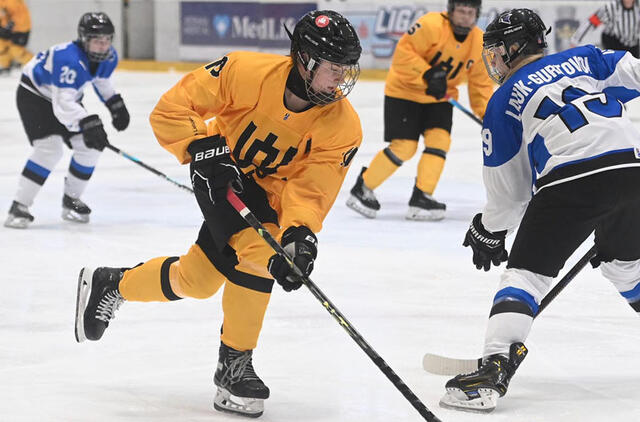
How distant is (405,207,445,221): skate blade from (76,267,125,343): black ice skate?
8.53 feet

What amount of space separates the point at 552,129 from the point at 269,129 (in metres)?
0.72

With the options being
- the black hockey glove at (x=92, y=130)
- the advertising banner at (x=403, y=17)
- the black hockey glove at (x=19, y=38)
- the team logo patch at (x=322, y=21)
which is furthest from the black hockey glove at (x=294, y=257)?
the black hockey glove at (x=19, y=38)

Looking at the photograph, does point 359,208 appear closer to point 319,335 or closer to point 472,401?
point 319,335

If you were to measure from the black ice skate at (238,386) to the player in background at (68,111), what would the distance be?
98.7 inches

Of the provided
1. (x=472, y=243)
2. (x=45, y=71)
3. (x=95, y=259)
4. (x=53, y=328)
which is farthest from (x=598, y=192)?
(x=45, y=71)

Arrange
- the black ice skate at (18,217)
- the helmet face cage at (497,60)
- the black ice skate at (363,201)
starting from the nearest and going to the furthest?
the helmet face cage at (497,60) < the black ice skate at (18,217) < the black ice skate at (363,201)

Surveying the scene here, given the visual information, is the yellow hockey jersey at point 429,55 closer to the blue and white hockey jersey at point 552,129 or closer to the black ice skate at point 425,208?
the black ice skate at point 425,208

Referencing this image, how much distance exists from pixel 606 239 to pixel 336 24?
34.7 inches

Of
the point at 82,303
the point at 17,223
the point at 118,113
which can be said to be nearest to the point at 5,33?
the point at 118,113

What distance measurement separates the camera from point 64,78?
484 centimetres

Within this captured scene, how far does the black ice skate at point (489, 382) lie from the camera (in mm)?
2535

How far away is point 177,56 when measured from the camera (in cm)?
1324

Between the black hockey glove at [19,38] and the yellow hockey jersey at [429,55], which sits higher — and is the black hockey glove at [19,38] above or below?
below

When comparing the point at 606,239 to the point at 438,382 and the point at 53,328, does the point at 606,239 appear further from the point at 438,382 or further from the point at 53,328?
the point at 53,328
